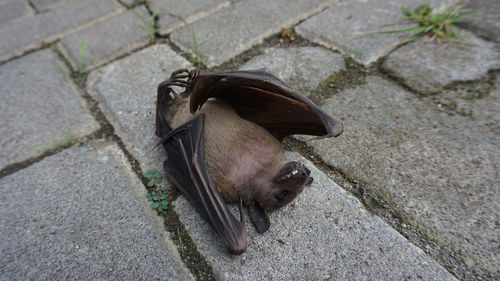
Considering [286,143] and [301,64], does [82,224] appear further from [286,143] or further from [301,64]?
[301,64]

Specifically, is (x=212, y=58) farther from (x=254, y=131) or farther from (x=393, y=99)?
(x=393, y=99)

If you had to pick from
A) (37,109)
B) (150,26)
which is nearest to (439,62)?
(150,26)

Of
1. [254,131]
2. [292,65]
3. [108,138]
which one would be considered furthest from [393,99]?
[108,138]

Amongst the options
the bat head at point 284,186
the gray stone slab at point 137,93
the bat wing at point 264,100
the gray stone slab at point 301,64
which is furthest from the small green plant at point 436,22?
the gray stone slab at point 137,93

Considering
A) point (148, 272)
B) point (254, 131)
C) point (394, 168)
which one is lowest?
point (148, 272)

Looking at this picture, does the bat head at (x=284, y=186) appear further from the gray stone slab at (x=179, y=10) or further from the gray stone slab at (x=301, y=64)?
the gray stone slab at (x=179, y=10)

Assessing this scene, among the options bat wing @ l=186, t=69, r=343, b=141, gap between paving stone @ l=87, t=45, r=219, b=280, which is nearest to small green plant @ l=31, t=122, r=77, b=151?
gap between paving stone @ l=87, t=45, r=219, b=280

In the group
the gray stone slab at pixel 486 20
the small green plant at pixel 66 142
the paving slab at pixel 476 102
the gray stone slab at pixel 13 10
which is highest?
the gray stone slab at pixel 13 10
